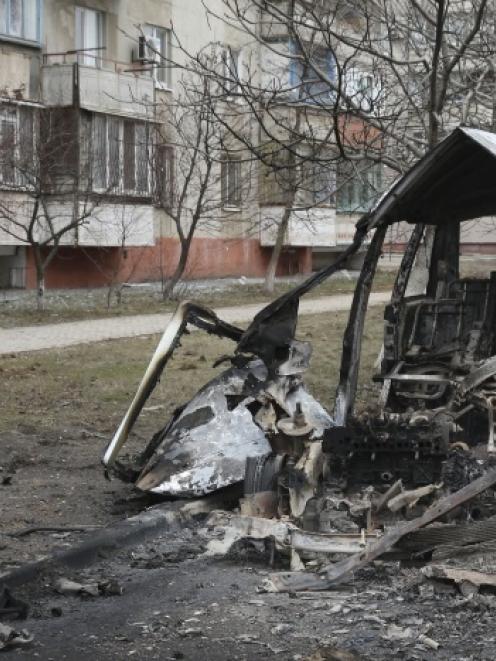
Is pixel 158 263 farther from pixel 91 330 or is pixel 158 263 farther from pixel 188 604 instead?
pixel 188 604

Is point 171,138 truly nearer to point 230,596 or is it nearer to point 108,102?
point 108,102

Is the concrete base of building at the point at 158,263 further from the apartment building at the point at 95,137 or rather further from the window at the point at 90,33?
the window at the point at 90,33

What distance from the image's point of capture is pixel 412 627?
4.62 meters

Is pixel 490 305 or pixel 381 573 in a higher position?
pixel 490 305

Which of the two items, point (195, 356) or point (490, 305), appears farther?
point (195, 356)

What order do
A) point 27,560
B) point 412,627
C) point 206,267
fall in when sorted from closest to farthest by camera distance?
point 412,627 → point 27,560 → point 206,267

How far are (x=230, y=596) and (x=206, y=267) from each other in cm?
2644

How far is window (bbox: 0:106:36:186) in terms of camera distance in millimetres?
22000

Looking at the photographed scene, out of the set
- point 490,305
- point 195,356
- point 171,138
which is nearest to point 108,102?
point 171,138

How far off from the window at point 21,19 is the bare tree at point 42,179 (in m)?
1.83

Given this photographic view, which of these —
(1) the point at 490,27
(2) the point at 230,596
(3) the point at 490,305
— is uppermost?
(1) the point at 490,27

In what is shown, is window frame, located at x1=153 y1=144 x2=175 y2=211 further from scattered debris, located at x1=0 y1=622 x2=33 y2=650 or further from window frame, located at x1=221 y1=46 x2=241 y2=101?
scattered debris, located at x1=0 y1=622 x2=33 y2=650

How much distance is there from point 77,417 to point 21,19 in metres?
17.1

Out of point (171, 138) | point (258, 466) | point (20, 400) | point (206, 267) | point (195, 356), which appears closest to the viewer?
point (258, 466)
